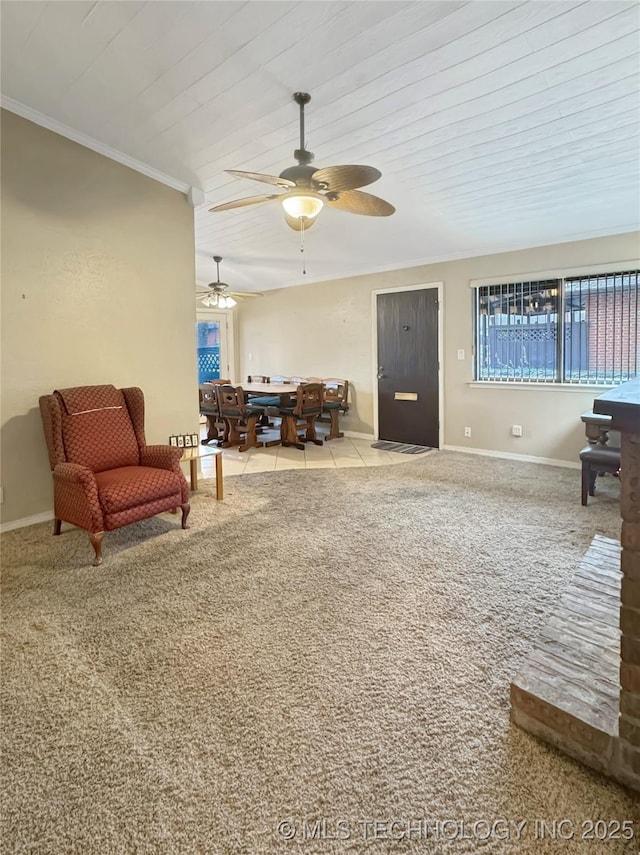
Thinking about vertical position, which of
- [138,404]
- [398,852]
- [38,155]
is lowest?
[398,852]

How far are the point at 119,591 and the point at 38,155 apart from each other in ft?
9.99

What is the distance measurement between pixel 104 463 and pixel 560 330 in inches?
178

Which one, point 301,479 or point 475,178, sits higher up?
point 475,178

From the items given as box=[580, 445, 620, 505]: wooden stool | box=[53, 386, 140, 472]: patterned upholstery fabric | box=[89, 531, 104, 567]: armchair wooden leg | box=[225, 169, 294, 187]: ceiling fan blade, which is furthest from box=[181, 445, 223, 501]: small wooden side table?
box=[580, 445, 620, 505]: wooden stool

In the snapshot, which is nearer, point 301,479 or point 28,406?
point 28,406

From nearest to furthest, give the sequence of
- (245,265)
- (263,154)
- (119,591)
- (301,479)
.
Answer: (119,591), (263,154), (301,479), (245,265)

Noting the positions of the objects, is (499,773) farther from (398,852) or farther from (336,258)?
(336,258)

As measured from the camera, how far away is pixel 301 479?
445cm

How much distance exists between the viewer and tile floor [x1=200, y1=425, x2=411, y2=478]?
495 cm

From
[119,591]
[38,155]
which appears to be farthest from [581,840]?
[38,155]

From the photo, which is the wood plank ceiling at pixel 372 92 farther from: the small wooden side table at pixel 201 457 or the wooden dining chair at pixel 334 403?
the wooden dining chair at pixel 334 403

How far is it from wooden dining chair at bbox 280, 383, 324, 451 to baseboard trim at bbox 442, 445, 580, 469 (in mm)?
1765

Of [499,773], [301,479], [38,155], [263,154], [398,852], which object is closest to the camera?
[398,852]

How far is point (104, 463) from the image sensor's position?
10.4ft
